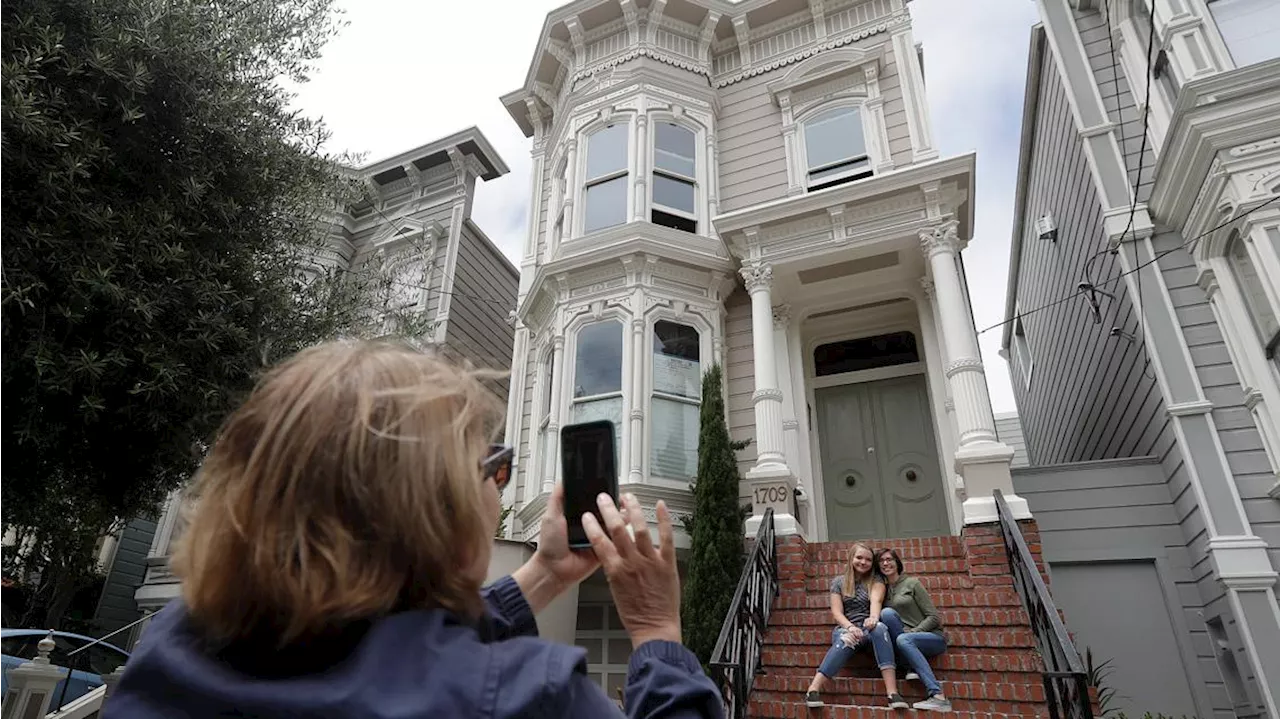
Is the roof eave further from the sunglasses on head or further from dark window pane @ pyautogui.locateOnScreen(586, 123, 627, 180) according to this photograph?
the sunglasses on head

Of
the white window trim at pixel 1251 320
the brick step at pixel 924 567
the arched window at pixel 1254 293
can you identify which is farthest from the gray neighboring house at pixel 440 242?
the arched window at pixel 1254 293

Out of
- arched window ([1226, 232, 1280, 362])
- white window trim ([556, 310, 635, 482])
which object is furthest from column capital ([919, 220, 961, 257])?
white window trim ([556, 310, 635, 482])

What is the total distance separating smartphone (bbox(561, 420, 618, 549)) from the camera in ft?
4.10

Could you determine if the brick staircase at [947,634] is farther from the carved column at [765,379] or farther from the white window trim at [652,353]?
the white window trim at [652,353]

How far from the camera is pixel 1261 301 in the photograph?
554 centimetres

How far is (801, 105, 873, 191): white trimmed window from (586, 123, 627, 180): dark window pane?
257 centimetres

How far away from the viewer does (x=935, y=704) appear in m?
4.39

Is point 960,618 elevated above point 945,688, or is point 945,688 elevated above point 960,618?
point 960,618

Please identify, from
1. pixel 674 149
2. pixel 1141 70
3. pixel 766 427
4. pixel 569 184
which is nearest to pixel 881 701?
pixel 766 427

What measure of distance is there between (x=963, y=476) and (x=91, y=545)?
13.3 meters

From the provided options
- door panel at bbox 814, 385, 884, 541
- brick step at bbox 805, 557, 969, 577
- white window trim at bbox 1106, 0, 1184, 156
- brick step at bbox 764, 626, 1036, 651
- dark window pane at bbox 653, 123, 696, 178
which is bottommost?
brick step at bbox 764, 626, 1036, 651

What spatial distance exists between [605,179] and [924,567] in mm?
6487

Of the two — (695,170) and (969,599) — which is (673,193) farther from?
(969,599)

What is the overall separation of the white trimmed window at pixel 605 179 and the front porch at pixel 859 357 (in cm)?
195
